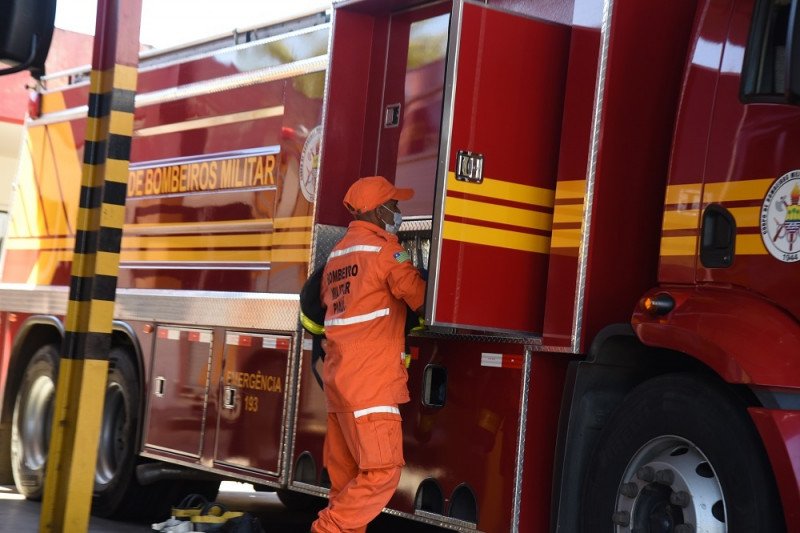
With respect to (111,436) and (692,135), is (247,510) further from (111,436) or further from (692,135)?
(692,135)

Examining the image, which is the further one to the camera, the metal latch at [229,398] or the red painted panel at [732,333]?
the metal latch at [229,398]

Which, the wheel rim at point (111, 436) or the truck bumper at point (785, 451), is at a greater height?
the truck bumper at point (785, 451)

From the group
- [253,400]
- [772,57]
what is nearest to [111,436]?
[253,400]

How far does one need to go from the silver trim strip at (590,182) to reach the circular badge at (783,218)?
835mm

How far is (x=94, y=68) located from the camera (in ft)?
18.3

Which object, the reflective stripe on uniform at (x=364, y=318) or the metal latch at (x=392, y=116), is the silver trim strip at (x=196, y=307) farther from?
the metal latch at (x=392, y=116)

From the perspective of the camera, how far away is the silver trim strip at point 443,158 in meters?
4.82

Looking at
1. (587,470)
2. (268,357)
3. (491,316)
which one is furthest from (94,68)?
(587,470)

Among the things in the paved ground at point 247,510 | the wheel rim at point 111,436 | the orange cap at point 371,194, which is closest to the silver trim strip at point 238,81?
the orange cap at point 371,194

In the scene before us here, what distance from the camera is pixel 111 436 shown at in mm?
8102

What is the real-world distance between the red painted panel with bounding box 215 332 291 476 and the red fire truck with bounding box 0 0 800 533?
0.02 meters

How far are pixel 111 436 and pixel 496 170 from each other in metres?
4.22

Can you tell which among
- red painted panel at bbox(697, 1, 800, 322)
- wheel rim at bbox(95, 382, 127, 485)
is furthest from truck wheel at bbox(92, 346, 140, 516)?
red painted panel at bbox(697, 1, 800, 322)

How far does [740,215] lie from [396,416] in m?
1.89
